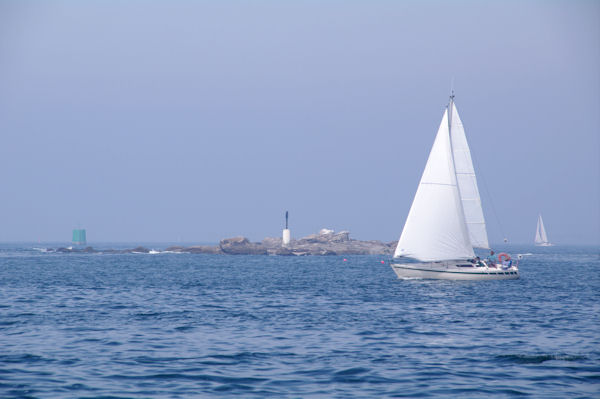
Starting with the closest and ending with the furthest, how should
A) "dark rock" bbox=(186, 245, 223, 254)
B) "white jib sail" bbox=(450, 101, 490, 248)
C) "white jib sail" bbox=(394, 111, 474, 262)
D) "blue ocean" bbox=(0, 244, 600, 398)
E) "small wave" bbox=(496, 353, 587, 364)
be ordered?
"blue ocean" bbox=(0, 244, 600, 398)
"small wave" bbox=(496, 353, 587, 364)
"white jib sail" bbox=(394, 111, 474, 262)
"white jib sail" bbox=(450, 101, 490, 248)
"dark rock" bbox=(186, 245, 223, 254)

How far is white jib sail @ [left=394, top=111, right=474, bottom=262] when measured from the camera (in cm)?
5594

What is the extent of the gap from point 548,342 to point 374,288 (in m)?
27.8

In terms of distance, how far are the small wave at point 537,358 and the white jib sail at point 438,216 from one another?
109 feet

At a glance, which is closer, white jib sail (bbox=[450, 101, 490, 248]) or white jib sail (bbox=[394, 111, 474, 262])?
white jib sail (bbox=[394, 111, 474, 262])

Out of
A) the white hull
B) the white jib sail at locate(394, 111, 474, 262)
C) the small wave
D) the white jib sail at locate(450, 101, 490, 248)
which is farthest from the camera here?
the white jib sail at locate(450, 101, 490, 248)

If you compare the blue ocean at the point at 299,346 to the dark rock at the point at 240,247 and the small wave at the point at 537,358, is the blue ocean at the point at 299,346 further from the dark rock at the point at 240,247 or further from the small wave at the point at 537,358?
the dark rock at the point at 240,247

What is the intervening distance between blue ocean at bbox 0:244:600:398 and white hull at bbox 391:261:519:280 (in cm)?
1045

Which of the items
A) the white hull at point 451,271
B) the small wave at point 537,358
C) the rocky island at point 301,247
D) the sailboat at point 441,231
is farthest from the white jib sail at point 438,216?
the rocky island at point 301,247

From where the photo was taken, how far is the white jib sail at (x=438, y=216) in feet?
184

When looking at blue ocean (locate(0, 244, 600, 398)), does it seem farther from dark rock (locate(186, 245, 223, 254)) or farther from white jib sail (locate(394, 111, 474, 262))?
dark rock (locate(186, 245, 223, 254))

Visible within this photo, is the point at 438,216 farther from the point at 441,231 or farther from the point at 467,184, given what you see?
the point at 467,184

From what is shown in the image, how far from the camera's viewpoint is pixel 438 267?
57.1 meters

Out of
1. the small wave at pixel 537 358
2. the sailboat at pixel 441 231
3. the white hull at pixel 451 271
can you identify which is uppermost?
the sailboat at pixel 441 231

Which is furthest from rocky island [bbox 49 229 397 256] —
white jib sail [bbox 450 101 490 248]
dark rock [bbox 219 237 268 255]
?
white jib sail [bbox 450 101 490 248]
